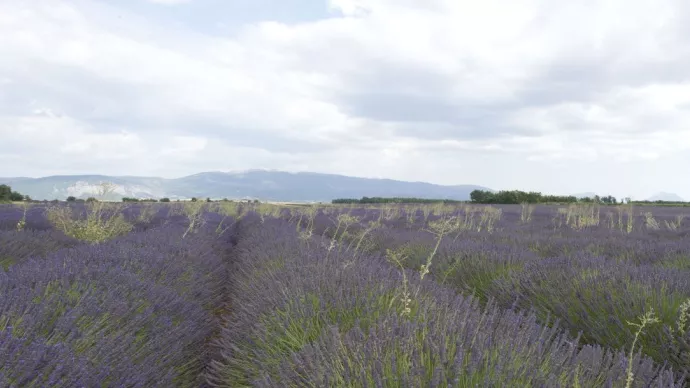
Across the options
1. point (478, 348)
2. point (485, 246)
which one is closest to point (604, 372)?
point (478, 348)

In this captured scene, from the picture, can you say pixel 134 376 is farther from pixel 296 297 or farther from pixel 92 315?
pixel 296 297

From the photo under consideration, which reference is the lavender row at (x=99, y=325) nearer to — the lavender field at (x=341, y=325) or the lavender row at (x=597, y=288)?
the lavender field at (x=341, y=325)

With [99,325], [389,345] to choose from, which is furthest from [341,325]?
[99,325]

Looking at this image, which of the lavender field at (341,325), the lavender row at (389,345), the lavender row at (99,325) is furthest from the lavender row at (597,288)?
the lavender row at (99,325)

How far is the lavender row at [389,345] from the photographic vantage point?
1700 mm

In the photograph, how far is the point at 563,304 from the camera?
11.8ft

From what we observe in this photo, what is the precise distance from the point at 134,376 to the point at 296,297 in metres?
0.98

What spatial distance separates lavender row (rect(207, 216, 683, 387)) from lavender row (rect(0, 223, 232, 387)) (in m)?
0.35

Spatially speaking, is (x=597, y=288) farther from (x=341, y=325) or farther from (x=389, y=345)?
(x=389, y=345)

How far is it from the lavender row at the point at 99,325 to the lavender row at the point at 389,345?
35cm

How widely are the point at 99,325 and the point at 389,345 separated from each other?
55.8 inches

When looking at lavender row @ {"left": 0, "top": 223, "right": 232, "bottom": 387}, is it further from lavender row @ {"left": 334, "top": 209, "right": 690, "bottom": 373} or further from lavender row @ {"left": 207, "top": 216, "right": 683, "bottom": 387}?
lavender row @ {"left": 334, "top": 209, "right": 690, "bottom": 373}

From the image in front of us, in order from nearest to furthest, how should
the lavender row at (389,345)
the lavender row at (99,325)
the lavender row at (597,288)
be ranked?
the lavender row at (389,345) < the lavender row at (99,325) < the lavender row at (597,288)

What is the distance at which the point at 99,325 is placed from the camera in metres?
2.35
